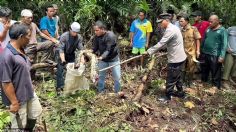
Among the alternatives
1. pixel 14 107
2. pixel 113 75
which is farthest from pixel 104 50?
pixel 14 107

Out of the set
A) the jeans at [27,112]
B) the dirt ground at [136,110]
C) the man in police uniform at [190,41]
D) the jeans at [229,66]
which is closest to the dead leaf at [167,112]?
the dirt ground at [136,110]

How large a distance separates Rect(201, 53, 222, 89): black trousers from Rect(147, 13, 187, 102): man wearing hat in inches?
53.4

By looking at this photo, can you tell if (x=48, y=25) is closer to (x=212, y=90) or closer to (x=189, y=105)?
(x=189, y=105)

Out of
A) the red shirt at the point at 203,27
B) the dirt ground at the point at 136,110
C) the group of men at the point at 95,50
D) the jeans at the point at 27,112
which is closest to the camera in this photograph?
the group of men at the point at 95,50

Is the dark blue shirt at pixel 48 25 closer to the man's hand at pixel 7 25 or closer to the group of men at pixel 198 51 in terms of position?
the man's hand at pixel 7 25

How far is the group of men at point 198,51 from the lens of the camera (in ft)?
24.1

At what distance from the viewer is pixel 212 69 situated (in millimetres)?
8469

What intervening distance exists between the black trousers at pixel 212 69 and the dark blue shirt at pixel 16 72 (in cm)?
519

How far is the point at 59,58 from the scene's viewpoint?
7.16 meters

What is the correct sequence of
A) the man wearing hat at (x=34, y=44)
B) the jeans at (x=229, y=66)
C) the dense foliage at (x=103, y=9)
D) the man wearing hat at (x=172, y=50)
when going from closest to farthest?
1. the man wearing hat at (x=172, y=50)
2. the man wearing hat at (x=34, y=44)
3. the jeans at (x=229, y=66)
4. the dense foliage at (x=103, y=9)

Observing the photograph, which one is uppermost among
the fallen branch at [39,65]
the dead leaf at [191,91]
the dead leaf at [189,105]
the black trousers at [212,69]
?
the fallen branch at [39,65]

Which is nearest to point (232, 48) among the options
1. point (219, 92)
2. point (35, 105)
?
point (219, 92)

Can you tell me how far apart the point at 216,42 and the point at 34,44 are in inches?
166

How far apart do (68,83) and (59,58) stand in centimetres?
63
